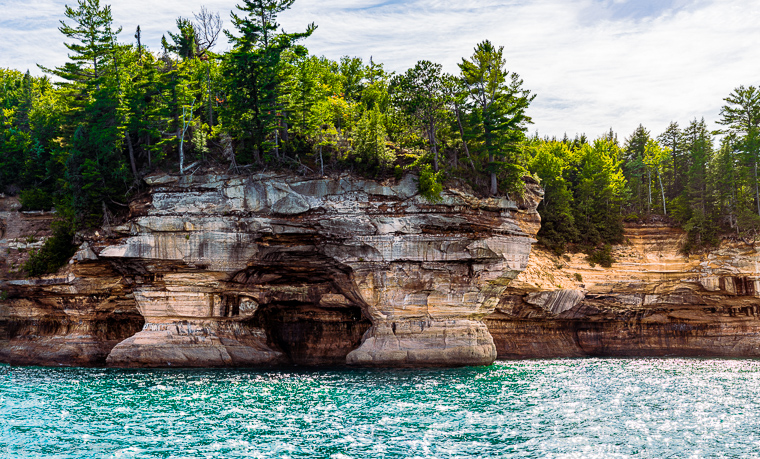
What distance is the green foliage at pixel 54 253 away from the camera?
40.8 metres

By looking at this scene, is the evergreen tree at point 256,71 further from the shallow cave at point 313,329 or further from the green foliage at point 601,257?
the green foliage at point 601,257

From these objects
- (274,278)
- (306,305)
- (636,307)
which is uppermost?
(274,278)

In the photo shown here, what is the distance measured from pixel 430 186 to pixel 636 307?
2263 cm

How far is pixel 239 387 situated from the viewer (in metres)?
29.5

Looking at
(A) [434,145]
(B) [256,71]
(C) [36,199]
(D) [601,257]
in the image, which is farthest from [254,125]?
(D) [601,257]

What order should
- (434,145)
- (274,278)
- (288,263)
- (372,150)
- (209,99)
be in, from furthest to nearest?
(209,99) → (434,145) → (274,278) → (372,150) → (288,263)

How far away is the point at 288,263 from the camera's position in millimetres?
39031

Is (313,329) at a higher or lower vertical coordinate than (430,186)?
lower

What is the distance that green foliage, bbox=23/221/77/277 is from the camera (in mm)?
40753

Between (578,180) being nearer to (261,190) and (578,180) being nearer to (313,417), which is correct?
(261,190)

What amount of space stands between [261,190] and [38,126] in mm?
26439

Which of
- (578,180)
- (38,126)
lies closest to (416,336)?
(578,180)

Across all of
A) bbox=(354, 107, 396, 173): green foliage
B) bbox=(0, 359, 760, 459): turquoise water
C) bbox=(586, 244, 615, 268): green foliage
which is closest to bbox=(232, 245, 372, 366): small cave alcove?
bbox=(0, 359, 760, 459): turquoise water

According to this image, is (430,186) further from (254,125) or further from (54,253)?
(54,253)
